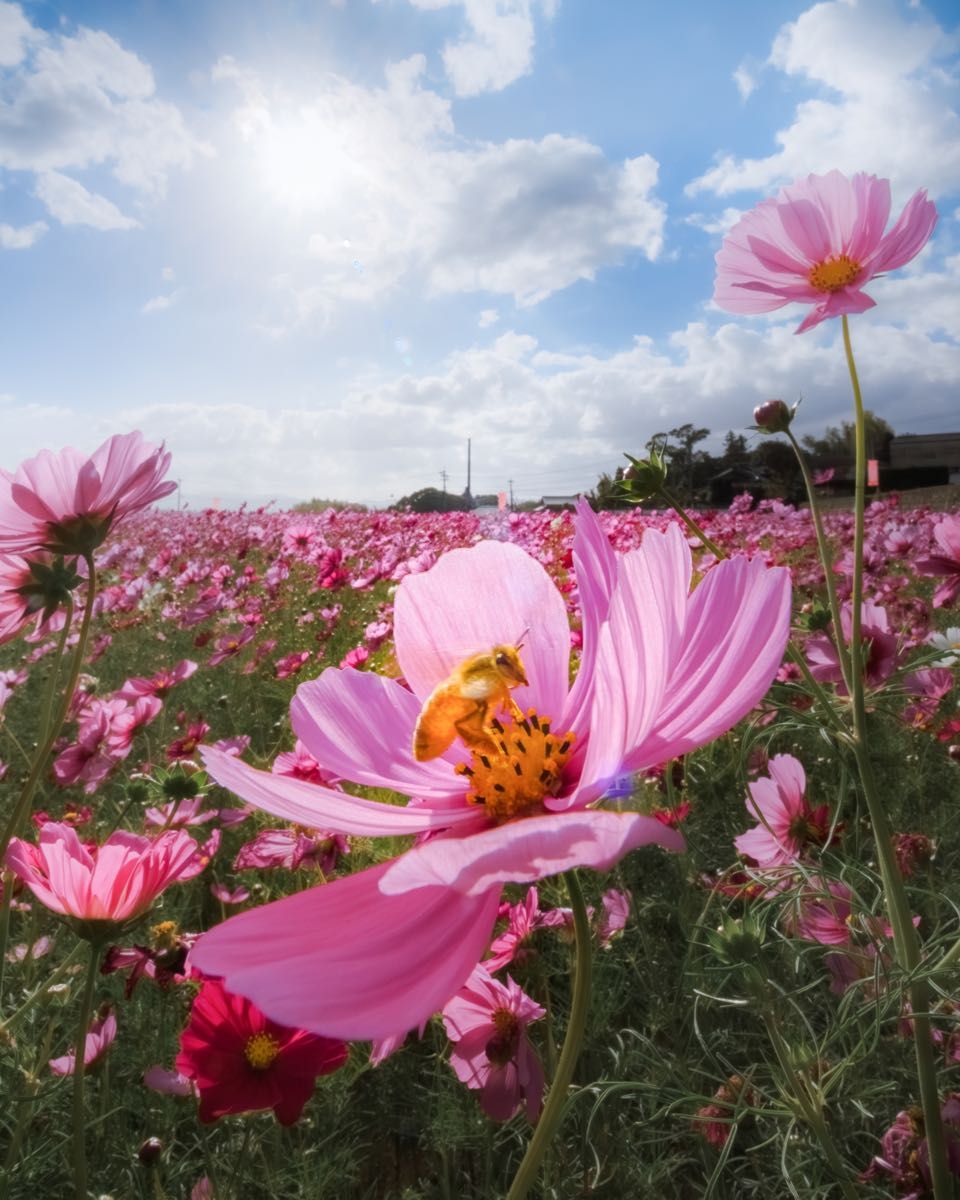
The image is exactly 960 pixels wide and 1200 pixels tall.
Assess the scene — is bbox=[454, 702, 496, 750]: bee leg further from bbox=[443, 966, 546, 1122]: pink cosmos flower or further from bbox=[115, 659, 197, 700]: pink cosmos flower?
bbox=[115, 659, 197, 700]: pink cosmos flower

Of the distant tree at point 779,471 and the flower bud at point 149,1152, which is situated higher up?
the distant tree at point 779,471

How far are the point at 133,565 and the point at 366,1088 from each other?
3925mm

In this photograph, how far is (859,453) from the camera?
503 mm

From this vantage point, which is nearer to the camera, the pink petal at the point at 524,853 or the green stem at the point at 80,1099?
the pink petal at the point at 524,853

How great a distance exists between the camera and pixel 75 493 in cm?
46

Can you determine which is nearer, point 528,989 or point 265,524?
point 528,989

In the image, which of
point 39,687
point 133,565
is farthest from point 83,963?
point 133,565

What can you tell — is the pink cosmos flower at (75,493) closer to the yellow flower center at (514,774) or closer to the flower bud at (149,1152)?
the yellow flower center at (514,774)

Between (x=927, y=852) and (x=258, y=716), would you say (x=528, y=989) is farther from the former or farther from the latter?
(x=258, y=716)

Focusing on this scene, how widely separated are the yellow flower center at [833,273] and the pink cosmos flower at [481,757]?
0.42 meters

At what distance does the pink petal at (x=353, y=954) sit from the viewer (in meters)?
0.17

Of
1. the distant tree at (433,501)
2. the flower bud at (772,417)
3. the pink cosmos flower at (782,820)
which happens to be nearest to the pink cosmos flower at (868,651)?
the pink cosmos flower at (782,820)

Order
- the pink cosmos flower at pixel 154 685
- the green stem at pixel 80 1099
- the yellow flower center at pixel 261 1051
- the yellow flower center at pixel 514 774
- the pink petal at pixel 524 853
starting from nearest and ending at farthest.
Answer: the pink petal at pixel 524 853 < the yellow flower center at pixel 514 774 < the green stem at pixel 80 1099 < the yellow flower center at pixel 261 1051 < the pink cosmos flower at pixel 154 685

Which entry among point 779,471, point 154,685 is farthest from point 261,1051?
point 779,471
